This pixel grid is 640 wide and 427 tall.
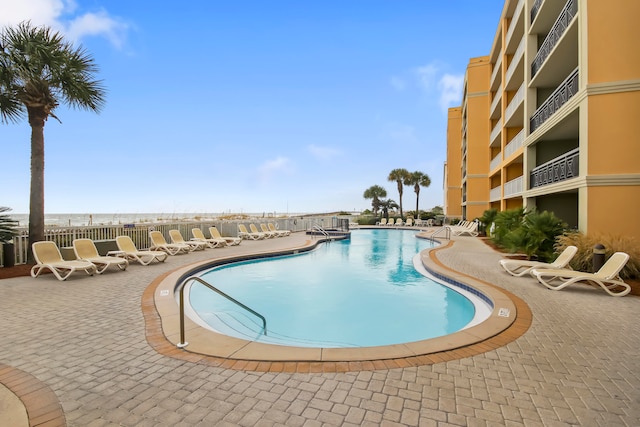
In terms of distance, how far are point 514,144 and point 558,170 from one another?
291 inches

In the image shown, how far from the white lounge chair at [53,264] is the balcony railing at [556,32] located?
1622cm

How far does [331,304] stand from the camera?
7.27 m

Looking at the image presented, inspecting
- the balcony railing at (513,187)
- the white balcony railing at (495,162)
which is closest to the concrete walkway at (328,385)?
the balcony railing at (513,187)

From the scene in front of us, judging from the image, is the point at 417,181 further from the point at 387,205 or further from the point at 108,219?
the point at 108,219

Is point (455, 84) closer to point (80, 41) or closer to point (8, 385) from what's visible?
point (80, 41)

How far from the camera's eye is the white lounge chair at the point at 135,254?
9.66 m

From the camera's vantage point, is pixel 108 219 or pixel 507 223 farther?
pixel 108 219

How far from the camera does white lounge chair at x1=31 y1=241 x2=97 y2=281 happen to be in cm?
748

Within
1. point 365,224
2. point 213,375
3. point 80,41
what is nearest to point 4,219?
point 80,41

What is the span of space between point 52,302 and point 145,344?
10.8 feet

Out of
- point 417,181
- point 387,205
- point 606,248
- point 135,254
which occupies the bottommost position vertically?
point 135,254

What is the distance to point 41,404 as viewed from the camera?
260 cm

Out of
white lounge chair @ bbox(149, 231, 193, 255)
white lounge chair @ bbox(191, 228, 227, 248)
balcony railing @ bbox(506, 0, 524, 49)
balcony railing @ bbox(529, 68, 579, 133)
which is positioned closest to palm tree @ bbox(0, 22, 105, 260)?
white lounge chair @ bbox(149, 231, 193, 255)

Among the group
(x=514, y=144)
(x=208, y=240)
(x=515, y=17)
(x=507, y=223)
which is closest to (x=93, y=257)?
(x=208, y=240)
